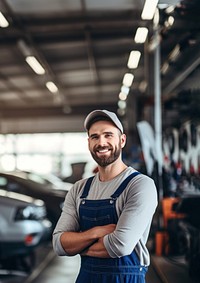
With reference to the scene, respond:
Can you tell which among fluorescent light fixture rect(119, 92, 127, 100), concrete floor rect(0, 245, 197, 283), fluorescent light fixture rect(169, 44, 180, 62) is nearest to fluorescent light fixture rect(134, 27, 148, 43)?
fluorescent light fixture rect(169, 44, 180, 62)

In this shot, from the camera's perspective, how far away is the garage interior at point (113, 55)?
6152 millimetres

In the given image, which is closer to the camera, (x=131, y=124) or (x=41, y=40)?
(x=41, y=40)

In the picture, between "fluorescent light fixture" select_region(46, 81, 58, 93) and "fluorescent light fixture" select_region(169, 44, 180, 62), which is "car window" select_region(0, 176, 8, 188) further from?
"fluorescent light fixture" select_region(46, 81, 58, 93)

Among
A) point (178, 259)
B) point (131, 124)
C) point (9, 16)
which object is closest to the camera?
point (178, 259)

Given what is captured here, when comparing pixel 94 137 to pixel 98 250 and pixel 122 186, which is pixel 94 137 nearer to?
pixel 122 186

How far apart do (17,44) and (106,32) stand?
5.78 ft

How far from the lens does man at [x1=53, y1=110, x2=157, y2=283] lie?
1.72 m

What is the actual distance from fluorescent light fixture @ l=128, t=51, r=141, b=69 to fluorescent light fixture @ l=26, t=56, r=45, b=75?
2119mm

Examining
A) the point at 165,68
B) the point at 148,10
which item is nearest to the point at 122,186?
the point at 148,10

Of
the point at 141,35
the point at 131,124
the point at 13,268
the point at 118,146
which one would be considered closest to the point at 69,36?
the point at 141,35

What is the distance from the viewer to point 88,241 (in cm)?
177

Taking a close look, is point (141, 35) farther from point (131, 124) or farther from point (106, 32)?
point (131, 124)

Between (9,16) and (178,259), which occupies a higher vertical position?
(9,16)

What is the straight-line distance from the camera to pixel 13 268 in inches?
206
